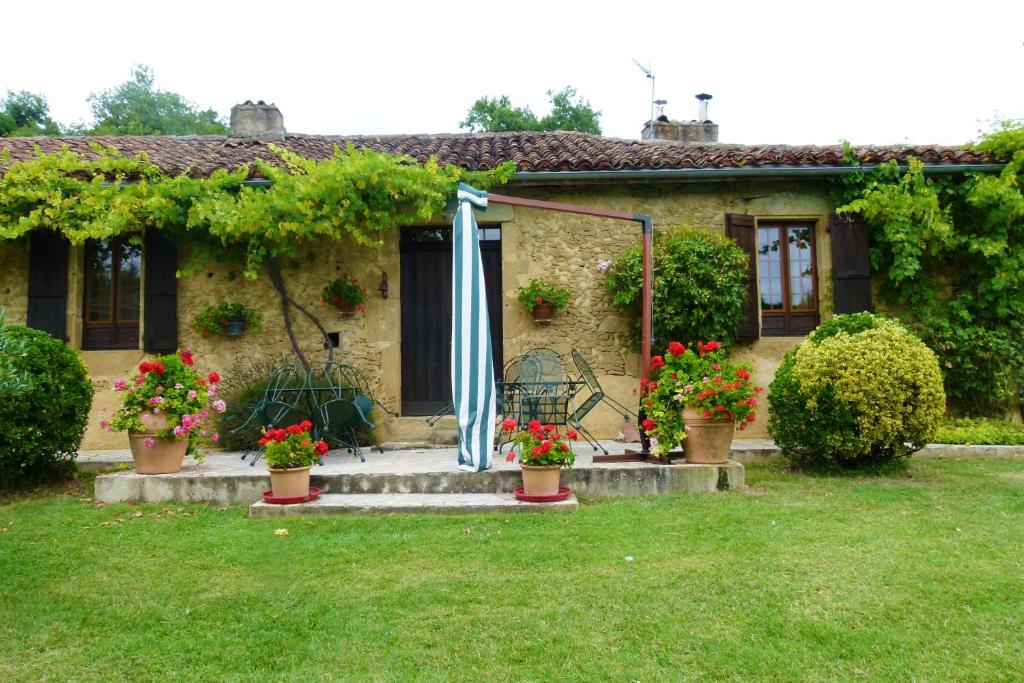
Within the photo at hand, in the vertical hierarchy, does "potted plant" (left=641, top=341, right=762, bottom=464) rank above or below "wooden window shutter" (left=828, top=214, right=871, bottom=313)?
below

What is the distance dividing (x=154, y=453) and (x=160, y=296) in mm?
2469

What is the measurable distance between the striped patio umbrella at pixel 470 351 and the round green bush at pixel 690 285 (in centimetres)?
226

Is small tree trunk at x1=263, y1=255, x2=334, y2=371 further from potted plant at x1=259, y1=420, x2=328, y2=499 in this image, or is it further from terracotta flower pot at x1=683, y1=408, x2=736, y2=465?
terracotta flower pot at x1=683, y1=408, x2=736, y2=465

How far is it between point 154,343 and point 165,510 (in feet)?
9.50

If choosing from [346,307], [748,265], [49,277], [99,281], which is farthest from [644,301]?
[49,277]

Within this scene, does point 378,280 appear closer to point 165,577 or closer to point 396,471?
point 396,471

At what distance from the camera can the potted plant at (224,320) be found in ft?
24.0

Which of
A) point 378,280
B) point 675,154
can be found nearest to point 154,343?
point 378,280

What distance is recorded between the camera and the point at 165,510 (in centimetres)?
508

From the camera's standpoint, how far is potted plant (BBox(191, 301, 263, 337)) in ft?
24.0

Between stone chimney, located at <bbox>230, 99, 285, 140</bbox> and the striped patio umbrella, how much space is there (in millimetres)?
5835

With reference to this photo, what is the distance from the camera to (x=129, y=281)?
7.79 meters

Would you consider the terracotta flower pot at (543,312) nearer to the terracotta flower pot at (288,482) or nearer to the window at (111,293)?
the terracotta flower pot at (288,482)

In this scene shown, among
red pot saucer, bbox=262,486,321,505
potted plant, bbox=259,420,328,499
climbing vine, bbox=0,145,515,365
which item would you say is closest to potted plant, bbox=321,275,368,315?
climbing vine, bbox=0,145,515,365
